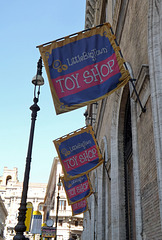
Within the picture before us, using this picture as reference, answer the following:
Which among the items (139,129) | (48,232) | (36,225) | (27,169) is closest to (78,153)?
(27,169)

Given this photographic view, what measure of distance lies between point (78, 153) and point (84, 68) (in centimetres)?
515

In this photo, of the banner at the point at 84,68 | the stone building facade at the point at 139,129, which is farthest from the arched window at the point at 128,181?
the banner at the point at 84,68

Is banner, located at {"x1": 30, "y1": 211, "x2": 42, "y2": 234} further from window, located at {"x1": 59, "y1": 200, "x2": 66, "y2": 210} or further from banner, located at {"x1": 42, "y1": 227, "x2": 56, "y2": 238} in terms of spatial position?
window, located at {"x1": 59, "y1": 200, "x2": 66, "y2": 210}

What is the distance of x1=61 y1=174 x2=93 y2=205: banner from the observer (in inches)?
592

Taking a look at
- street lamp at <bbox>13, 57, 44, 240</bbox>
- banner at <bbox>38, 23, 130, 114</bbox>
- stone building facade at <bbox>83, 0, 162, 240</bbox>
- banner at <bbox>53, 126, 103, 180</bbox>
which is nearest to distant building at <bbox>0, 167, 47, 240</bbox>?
banner at <bbox>53, 126, 103, 180</bbox>

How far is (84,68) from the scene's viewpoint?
7.68m

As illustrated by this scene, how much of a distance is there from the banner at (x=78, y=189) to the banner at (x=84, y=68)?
27.9 ft

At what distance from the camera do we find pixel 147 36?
7.42m

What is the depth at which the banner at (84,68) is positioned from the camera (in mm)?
7336

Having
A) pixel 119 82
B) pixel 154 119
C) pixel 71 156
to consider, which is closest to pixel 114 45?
pixel 119 82

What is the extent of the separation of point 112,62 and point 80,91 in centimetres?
110

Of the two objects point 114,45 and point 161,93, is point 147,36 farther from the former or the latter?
point 161,93

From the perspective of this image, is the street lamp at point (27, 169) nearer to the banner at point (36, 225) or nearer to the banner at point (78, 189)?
the banner at point (78, 189)

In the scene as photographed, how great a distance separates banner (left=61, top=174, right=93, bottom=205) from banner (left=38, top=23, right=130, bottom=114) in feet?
27.9
